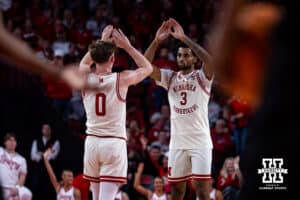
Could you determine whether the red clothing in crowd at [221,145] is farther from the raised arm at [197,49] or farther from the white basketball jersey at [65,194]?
the raised arm at [197,49]

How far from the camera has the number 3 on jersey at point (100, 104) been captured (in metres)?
8.64

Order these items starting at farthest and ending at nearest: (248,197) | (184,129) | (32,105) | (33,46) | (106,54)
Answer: (33,46) < (32,105) < (184,129) < (106,54) < (248,197)

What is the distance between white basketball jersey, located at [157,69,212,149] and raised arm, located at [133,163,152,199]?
341 cm

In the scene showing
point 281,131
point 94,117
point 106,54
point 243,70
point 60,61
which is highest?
point 60,61

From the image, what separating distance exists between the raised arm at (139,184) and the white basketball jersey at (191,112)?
341cm

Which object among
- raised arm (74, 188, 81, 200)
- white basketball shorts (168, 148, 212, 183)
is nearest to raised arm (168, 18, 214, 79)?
white basketball shorts (168, 148, 212, 183)

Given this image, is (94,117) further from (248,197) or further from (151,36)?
(151,36)

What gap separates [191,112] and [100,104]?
1118 millimetres

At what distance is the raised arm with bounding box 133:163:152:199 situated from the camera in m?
12.6

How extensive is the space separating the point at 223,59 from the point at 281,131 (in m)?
0.31

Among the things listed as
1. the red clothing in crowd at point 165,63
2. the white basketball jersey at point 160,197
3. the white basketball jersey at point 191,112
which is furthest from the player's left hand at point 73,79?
the red clothing in crowd at point 165,63

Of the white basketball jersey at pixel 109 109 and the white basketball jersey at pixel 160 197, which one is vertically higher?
the white basketball jersey at pixel 109 109

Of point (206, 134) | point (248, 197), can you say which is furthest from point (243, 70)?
point (206, 134)

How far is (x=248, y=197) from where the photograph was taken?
111 inches
